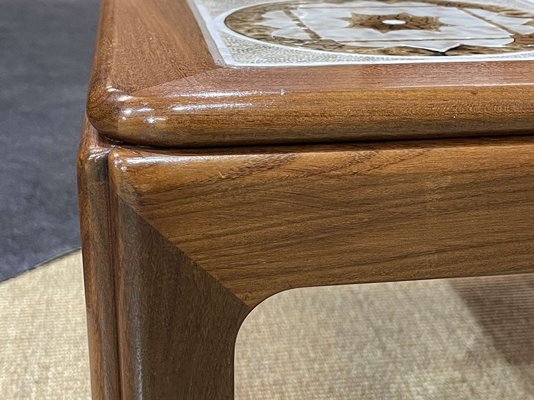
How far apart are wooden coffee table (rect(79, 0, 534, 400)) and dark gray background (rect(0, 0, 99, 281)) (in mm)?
705

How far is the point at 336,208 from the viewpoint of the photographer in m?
0.40

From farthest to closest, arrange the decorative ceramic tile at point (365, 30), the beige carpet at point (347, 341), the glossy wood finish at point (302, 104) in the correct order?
the beige carpet at point (347, 341), the decorative ceramic tile at point (365, 30), the glossy wood finish at point (302, 104)

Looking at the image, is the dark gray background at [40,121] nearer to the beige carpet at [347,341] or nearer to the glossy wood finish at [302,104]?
the beige carpet at [347,341]

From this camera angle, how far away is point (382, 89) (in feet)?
1.28

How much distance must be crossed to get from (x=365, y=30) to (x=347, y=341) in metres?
0.46

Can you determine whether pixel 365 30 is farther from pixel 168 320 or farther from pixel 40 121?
pixel 40 121

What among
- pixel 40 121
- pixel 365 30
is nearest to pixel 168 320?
pixel 365 30

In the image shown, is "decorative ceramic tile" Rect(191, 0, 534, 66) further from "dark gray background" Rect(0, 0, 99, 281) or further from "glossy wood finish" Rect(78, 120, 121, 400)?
"dark gray background" Rect(0, 0, 99, 281)

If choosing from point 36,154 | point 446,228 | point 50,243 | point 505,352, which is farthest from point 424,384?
point 36,154

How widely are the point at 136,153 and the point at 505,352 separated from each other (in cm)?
66

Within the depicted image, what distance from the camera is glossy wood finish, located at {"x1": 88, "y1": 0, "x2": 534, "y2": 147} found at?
1.23ft

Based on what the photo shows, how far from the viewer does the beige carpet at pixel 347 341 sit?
0.83 m

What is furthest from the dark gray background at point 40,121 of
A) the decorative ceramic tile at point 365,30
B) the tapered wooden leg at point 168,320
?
the tapered wooden leg at point 168,320

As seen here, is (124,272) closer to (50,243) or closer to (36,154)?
(50,243)
